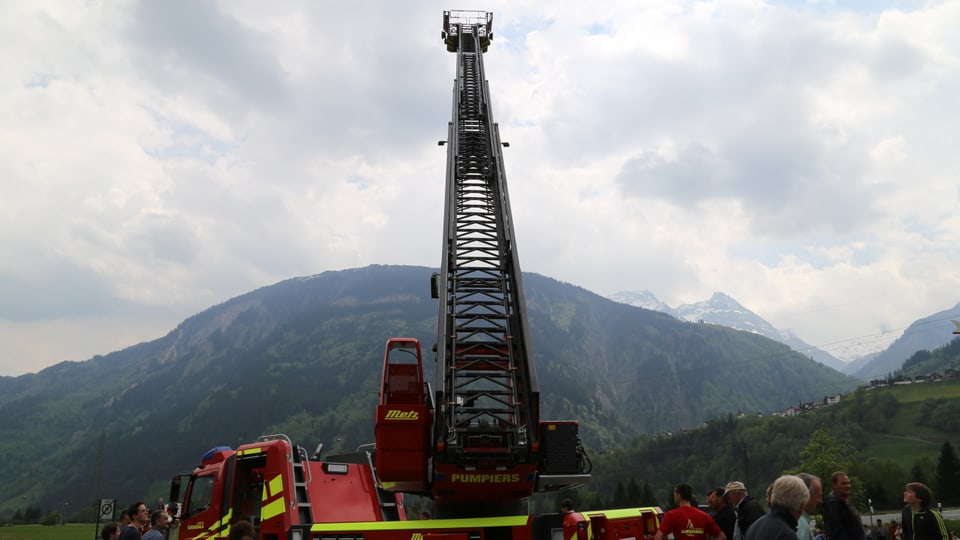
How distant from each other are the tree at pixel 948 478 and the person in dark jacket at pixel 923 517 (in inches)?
3695

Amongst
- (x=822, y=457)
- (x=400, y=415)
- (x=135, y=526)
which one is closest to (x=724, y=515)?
(x=400, y=415)

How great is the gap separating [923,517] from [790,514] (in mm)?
4598

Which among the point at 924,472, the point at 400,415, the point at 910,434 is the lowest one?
the point at 924,472

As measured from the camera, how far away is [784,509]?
550 cm

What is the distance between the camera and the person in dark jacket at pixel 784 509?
543cm

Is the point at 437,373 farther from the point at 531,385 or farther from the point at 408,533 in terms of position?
the point at 408,533

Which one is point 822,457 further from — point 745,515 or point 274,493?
point 274,493

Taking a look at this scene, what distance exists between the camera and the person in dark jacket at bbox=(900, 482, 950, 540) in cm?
861

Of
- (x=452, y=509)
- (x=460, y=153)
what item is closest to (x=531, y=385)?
(x=452, y=509)

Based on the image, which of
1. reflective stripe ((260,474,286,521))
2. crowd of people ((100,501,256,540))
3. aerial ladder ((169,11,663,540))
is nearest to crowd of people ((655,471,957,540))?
aerial ladder ((169,11,663,540))

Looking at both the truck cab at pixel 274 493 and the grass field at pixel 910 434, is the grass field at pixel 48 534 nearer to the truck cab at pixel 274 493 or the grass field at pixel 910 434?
the truck cab at pixel 274 493

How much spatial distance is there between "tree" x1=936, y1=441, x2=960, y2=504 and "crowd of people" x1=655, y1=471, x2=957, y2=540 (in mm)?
93953

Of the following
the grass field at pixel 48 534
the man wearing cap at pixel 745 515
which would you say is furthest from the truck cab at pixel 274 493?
the grass field at pixel 48 534

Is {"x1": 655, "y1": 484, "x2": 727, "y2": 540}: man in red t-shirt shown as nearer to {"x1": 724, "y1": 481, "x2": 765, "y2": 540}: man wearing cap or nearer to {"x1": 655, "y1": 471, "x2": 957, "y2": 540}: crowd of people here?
{"x1": 655, "y1": 471, "x2": 957, "y2": 540}: crowd of people
